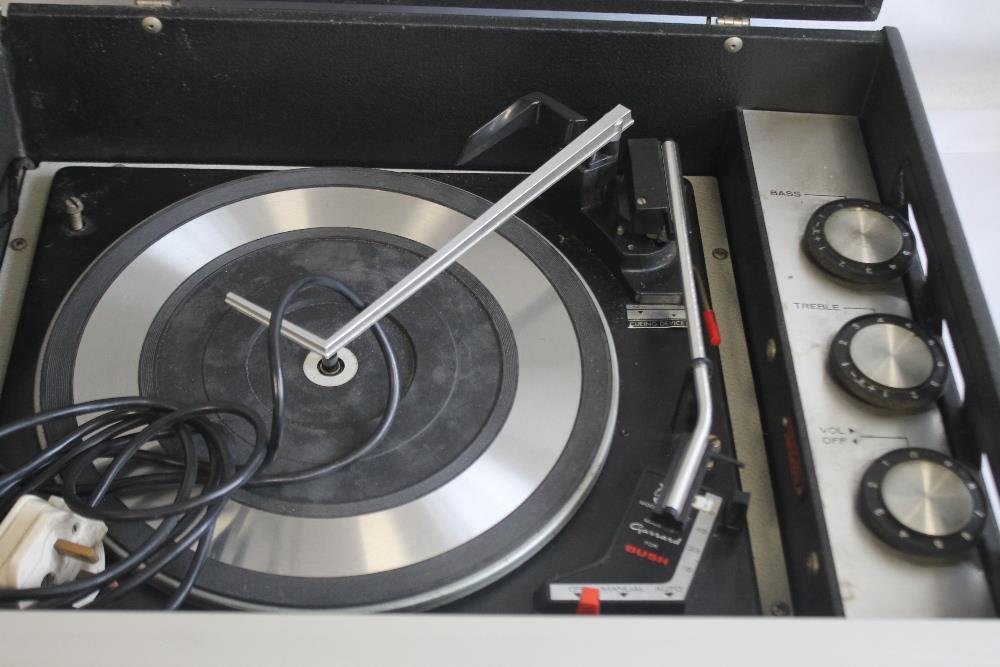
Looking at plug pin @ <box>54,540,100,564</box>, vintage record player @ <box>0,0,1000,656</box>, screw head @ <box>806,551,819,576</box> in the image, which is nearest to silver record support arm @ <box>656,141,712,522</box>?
vintage record player @ <box>0,0,1000,656</box>

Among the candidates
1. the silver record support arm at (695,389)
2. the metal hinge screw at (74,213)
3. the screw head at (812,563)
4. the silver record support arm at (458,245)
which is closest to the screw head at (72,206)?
the metal hinge screw at (74,213)

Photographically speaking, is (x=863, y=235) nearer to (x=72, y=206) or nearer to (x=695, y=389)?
(x=695, y=389)

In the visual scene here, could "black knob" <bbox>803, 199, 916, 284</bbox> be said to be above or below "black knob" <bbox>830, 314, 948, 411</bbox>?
above

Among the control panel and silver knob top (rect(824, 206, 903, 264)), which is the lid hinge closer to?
the control panel

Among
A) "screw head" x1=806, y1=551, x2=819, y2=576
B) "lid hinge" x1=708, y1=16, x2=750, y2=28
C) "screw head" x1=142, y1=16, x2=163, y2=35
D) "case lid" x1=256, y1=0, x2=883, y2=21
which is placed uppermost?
"case lid" x1=256, y1=0, x2=883, y2=21

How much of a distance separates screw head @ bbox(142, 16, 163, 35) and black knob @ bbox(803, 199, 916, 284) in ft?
2.56

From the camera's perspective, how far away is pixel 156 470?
110cm

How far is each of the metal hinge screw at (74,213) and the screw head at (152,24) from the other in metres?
0.22

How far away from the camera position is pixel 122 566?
3.06 ft

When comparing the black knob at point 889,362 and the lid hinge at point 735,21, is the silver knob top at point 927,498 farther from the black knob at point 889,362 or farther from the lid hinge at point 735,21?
the lid hinge at point 735,21

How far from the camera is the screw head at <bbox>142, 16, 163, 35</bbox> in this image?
1330mm

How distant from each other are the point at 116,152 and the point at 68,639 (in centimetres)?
81

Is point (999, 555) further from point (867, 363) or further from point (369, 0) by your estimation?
point (369, 0)

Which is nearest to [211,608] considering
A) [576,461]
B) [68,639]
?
[68,639]
